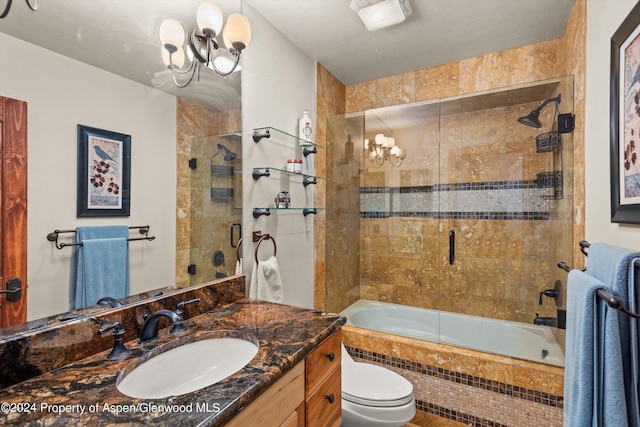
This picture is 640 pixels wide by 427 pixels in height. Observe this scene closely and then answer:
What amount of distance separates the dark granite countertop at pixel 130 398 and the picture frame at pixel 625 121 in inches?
46.2

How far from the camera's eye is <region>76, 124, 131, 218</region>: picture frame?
103 centimetres

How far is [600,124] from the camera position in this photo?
141 cm

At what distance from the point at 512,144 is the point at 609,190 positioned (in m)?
1.44

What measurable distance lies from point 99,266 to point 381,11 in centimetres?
202

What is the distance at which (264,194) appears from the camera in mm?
1990

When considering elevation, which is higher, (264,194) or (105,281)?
(264,194)

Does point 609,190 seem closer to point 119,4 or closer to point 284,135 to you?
point 284,135

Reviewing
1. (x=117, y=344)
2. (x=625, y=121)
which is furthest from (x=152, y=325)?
(x=625, y=121)

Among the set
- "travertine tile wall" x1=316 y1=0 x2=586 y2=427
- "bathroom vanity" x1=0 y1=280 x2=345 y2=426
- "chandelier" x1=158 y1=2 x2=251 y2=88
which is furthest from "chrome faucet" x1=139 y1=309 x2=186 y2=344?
"travertine tile wall" x1=316 y1=0 x2=586 y2=427

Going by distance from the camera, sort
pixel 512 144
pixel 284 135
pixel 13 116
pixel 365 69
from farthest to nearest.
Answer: pixel 365 69, pixel 512 144, pixel 284 135, pixel 13 116

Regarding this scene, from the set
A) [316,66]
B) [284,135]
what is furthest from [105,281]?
[316,66]

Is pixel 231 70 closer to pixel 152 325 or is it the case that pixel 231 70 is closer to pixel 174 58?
pixel 174 58

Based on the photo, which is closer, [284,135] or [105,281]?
[105,281]

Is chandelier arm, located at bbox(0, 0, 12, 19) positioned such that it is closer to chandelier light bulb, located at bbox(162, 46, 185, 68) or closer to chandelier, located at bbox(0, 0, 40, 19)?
chandelier, located at bbox(0, 0, 40, 19)
